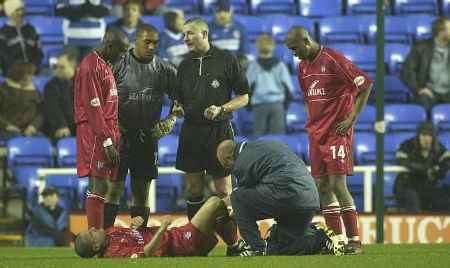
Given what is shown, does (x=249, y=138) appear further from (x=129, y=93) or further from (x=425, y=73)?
(x=129, y=93)

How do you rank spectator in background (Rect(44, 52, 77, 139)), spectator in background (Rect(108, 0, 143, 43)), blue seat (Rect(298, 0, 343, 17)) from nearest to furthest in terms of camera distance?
spectator in background (Rect(44, 52, 77, 139)) → spectator in background (Rect(108, 0, 143, 43)) → blue seat (Rect(298, 0, 343, 17))

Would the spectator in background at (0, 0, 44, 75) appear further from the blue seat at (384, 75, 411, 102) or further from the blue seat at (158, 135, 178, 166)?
the blue seat at (384, 75, 411, 102)

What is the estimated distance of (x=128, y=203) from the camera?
15641 mm

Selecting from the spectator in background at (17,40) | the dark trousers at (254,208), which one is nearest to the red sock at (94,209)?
the dark trousers at (254,208)

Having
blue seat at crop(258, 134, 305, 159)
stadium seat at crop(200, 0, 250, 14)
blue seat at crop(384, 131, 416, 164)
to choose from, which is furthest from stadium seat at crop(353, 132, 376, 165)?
stadium seat at crop(200, 0, 250, 14)

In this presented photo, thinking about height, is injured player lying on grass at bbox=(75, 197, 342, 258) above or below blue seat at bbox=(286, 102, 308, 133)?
above

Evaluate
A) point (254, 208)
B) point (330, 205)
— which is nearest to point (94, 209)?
point (254, 208)

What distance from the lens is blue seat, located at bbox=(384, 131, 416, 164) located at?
16.7 meters

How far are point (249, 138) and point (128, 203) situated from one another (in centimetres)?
190

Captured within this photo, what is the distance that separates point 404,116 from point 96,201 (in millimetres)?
6082

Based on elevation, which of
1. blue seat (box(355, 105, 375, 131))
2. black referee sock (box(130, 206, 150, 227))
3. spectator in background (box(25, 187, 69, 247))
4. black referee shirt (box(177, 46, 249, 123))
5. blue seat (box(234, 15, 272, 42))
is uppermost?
black referee shirt (box(177, 46, 249, 123))

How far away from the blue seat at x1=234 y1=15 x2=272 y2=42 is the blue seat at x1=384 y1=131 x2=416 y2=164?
2.52 m

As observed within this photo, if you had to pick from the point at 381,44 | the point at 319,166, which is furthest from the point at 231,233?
the point at 381,44

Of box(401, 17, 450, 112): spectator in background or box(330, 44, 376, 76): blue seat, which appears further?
box(330, 44, 376, 76): blue seat
